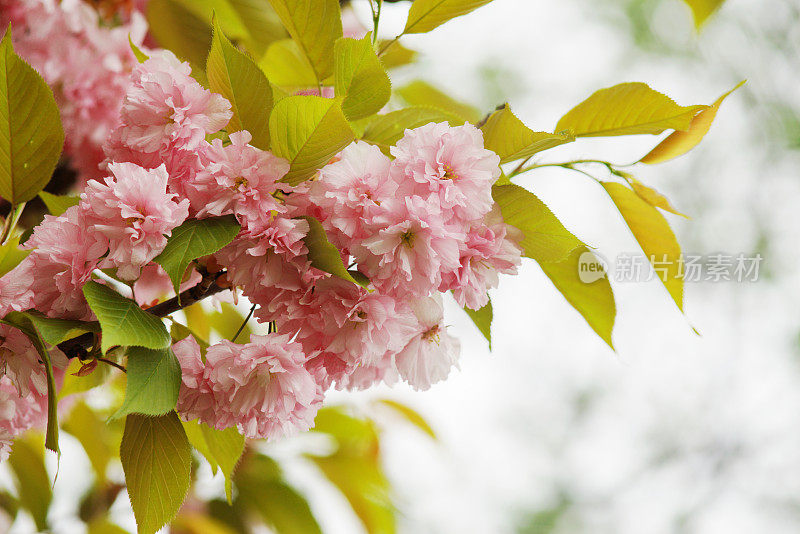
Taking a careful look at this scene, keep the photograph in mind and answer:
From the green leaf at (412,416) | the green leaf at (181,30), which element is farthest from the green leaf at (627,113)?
the green leaf at (412,416)

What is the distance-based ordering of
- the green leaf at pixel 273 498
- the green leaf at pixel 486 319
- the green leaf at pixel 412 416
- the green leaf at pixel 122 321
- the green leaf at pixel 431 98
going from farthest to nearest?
the green leaf at pixel 412 416 → the green leaf at pixel 273 498 → the green leaf at pixel 431 98 → the green leaf at pixel 486 319 → the green leaf at pixel 122 321

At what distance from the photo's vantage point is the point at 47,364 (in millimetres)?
256

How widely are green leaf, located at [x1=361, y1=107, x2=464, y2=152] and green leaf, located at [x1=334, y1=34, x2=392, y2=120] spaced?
0.12ft

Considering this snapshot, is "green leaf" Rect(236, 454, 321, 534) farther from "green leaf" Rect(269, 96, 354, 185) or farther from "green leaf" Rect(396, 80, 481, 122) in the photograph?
"green leaf" Rect(269, 96, 354, 185)

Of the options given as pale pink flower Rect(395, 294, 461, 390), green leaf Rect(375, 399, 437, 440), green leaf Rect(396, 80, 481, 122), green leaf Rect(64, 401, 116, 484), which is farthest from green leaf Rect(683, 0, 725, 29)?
green leaf Rect(375, 399, 437, 440)

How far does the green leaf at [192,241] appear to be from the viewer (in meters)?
0.25

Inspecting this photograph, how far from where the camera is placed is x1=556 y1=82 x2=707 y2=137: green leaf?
320mm

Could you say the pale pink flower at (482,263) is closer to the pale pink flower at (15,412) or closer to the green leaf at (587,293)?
the green leaf at (587,293)

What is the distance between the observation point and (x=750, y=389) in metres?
3.31

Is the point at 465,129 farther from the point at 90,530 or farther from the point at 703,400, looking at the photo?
the point at 703,400

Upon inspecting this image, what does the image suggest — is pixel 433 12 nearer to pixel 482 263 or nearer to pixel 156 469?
pixel 482 263

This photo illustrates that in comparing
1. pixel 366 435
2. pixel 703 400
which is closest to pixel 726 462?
pixel 703 400

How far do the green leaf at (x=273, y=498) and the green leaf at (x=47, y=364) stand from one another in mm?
542

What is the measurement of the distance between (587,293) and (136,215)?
0.22m
